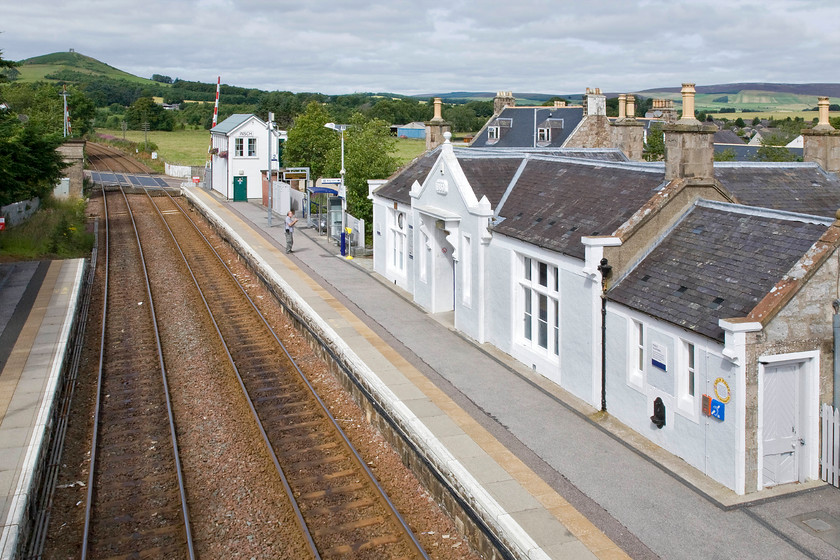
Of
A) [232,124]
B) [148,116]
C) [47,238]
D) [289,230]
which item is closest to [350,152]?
[289,230]

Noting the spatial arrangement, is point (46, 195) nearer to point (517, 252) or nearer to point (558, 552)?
point (517, 252)

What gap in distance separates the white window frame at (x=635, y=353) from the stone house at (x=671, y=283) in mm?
22

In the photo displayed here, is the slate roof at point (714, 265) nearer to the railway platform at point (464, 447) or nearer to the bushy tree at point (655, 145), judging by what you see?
the railway platform at point (464, 447)

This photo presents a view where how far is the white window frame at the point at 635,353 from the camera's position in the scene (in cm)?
1268

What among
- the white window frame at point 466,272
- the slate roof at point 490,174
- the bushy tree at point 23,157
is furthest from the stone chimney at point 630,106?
the bushy tree at point 23,157

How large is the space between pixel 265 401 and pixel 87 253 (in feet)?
64.6

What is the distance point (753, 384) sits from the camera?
409 inches

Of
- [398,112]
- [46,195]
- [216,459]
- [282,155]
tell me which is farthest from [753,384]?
[398,112]

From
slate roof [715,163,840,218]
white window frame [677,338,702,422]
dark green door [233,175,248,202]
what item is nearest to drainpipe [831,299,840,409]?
white window frame [677,338,702,422]

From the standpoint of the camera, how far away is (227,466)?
13.0m

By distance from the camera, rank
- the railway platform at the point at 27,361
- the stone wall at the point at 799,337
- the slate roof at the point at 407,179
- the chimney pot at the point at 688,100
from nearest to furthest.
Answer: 1. the stone wall at the point at 799,337
2. the railway platform at the point at 27,361
3. the chimney pot at the point at 688,100
4. the slate roof at the point at 407,179

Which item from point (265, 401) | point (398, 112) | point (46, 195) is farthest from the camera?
point (398, 112)

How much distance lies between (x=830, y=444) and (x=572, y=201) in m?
7.24

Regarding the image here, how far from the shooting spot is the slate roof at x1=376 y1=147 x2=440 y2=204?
79.3 ft
